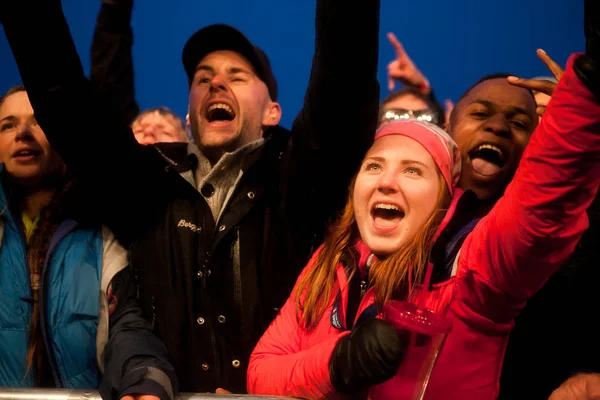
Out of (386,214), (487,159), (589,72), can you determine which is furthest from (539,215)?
(487,159)

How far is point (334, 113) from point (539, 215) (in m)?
0.62

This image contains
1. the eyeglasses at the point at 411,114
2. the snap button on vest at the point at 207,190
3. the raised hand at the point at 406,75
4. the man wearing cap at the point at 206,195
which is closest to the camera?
the man wearing cap at the point at 206,195

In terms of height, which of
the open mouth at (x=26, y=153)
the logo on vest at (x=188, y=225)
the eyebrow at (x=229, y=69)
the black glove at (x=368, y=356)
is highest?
the eyebrow at (x=229, y=69)

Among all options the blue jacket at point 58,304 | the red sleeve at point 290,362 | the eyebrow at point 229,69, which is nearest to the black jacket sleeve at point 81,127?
the blue jacket at point 58,304

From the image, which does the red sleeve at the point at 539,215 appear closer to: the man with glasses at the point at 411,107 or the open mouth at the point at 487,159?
the open mouth at the point at 487,159

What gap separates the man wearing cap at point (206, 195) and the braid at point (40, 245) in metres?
0.09

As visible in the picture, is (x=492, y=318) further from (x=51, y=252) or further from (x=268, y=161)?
(x=51, y=252)

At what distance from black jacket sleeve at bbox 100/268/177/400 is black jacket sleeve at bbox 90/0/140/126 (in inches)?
40.1

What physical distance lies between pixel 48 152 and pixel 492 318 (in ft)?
4.23

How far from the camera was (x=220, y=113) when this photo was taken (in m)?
2.15

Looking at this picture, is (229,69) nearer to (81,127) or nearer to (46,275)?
(81,127)

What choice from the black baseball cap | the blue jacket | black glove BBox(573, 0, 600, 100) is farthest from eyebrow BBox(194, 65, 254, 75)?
black glove BBox(573, 0, 600, 100)

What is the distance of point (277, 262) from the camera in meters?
1.84

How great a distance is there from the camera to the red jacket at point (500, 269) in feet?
3.82
